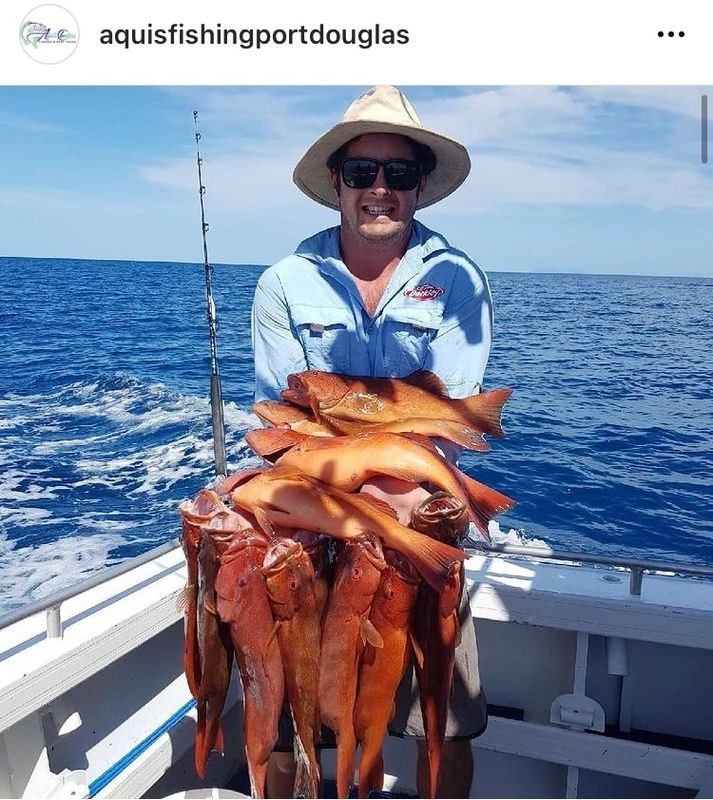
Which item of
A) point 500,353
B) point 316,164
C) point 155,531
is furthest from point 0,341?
Result: point 316,164

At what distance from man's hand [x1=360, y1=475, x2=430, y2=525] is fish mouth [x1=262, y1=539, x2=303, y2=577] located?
257mm

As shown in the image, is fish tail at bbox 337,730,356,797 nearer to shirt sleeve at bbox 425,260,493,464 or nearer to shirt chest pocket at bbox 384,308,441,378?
shirt sleeve at bbox 425,260,493,464

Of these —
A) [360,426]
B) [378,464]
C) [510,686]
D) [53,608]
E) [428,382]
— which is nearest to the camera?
[378,464]

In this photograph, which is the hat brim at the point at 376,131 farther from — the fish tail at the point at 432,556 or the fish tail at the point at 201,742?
the fish tail at the point at 201,742

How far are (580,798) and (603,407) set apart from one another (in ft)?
41.6

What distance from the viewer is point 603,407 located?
14.8m

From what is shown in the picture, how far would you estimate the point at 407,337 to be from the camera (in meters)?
2.51

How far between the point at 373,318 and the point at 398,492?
2.99 ft

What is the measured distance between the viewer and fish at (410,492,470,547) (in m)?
1.62

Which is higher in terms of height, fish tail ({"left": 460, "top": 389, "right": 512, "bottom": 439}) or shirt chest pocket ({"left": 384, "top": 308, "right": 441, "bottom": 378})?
shirt chest pocket ({"left": 384, "top": 308, "right": 441, "bottom": 378})

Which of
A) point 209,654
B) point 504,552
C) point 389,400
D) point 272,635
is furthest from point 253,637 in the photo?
point 504,552

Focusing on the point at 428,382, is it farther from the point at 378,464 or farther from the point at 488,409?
the point at 378,464

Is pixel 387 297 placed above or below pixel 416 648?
above

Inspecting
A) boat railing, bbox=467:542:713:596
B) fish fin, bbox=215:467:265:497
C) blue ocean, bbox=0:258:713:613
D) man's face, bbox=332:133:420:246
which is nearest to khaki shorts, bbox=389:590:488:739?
boat railing, bbox=467:542:713:596
